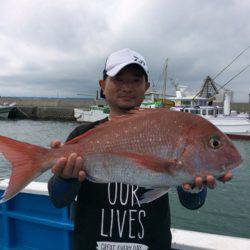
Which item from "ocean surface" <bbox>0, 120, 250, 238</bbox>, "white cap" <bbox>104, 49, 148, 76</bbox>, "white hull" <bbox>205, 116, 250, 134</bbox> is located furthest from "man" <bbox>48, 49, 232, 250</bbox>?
"white hull" <bbox>205, 116, 250, 134</bbox>

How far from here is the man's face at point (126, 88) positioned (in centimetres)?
243

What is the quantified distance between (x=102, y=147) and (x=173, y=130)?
41cm

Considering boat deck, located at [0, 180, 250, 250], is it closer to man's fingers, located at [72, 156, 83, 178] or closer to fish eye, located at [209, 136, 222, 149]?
man's fingers, located at [72, 156, 83, 178]

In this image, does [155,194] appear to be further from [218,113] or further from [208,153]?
[218,113]

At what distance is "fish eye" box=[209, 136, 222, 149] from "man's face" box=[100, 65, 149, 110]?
2.29ft

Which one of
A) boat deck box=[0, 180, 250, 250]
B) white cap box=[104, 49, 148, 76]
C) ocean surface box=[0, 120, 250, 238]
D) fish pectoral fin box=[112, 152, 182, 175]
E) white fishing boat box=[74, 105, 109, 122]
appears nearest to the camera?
fish pectoral fin box=[112, 152, 182, 175]

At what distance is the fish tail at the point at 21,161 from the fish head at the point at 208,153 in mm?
810

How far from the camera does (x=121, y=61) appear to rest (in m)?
2.41

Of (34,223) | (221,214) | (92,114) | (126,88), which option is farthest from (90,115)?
(126,88)

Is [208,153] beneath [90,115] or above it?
A: above

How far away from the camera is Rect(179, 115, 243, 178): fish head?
1868 mm

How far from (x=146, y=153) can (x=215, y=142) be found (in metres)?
0.39

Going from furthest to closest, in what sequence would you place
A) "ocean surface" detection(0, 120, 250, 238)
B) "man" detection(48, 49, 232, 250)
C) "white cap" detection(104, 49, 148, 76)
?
"ocean surface" detection(0, 120, 250, 238)
"white cap" detection(104, 49, 148, 76)
"man" detection(48, 49, 232, 250)

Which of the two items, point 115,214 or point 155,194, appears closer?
point 155,194
